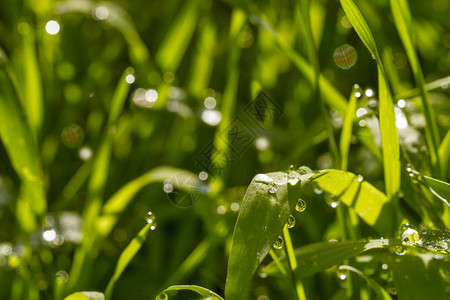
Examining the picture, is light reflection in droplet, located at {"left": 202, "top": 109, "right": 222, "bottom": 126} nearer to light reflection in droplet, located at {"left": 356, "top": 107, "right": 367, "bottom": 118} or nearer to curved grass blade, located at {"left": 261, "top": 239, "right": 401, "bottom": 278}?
light reflection in droplet, located at {"left": 356, "top": 107, "right": 367, "bottom": 118}

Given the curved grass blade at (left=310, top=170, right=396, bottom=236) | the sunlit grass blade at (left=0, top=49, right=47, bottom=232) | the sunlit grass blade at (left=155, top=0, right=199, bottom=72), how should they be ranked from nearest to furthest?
1. the curved grass blade at (left=310, top=170, right=396, bottom=236)
2. the sunlit grass blade at (left=0, top=49, right=47, bottom=232)
3. the sunlit grass blade at (left=155, top=0, right=199, bottom=72)

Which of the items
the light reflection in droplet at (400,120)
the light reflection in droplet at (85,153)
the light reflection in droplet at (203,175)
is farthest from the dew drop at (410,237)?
the light reflection in droplet at (85,153)

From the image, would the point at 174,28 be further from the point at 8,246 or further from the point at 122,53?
the point at 8,246

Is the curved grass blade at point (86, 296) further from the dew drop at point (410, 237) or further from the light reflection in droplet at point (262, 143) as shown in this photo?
the light reflection in droplet at point (262, 143)

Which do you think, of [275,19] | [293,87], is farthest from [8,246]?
[275,19]

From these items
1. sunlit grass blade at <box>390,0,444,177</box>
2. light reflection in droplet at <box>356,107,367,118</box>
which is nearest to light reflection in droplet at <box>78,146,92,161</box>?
light reflection in droplet at <box>356,107,367,118</box>

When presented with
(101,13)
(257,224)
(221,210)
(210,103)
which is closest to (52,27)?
(101,13)
